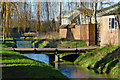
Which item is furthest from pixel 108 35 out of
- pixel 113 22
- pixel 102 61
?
pixel 102 61

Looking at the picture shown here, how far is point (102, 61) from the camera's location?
2098 cm

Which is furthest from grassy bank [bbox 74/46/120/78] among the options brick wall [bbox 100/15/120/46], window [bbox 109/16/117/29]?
window [bbox 109/16/117/29]

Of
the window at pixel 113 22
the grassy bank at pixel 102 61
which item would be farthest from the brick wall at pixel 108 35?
the grassy bank at pixel 102 61

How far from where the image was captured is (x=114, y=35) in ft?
81.8

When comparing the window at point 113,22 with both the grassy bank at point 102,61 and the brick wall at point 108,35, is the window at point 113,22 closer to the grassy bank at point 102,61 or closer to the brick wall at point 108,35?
the brick wall at point 108,35

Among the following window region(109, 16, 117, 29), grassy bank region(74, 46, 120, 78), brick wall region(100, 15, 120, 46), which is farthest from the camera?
window region(109, 16, 117, 29)

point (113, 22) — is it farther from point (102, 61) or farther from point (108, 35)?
point (102, 61)

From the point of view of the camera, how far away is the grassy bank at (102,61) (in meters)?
18.6

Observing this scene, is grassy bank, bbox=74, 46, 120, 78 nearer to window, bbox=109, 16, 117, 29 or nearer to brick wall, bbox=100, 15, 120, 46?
brick wall, bbox=100, 15, 120, 46

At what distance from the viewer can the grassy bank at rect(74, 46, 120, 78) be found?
61.1ft

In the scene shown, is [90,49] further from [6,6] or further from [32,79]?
[6,6]

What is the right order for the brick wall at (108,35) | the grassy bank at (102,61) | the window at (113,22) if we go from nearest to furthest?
the grassy bank at (102,61)
the brick wall at (108,35)
the window at (113,22)

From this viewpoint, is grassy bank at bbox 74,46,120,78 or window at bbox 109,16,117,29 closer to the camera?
grassy bank at bbox 74,46,120,78

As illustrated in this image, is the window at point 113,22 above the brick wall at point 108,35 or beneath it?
above
